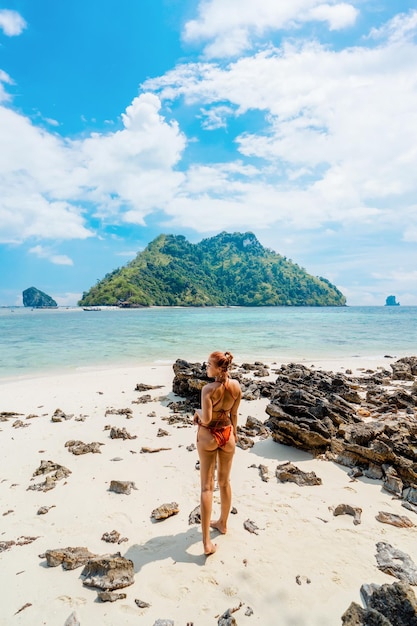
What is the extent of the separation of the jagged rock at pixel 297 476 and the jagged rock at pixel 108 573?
354cm

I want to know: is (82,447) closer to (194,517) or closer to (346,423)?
(194,517)

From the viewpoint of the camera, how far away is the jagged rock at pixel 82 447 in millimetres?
8492

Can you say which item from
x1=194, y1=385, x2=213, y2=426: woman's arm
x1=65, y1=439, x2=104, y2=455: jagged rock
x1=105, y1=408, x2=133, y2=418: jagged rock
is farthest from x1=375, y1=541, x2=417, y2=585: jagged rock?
x1=105, y1=408, x2=133, y2=418: jagged rock

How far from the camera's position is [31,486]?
6852 millimetres

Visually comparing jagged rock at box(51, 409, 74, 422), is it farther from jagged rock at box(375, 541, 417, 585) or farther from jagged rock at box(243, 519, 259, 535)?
jagged rock at box(375, 541, 417, 585)

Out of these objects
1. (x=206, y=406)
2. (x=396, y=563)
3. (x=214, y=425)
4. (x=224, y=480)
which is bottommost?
(x=396, y=563)

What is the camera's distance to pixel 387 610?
3701mm

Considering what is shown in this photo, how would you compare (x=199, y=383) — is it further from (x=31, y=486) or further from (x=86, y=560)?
(x=86, y=560)

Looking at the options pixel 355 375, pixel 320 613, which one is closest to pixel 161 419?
pixel 320 613

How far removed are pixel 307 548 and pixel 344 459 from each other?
3.08 meters

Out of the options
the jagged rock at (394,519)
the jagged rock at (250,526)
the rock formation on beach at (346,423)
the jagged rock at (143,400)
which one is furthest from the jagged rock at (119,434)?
the jagged rock at (394,519)

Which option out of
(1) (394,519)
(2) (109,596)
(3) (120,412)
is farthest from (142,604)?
(3) (120,412)

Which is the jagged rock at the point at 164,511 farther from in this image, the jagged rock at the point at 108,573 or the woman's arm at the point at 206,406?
the woman's arm at the point at 206,406

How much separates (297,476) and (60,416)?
792 centimetres
